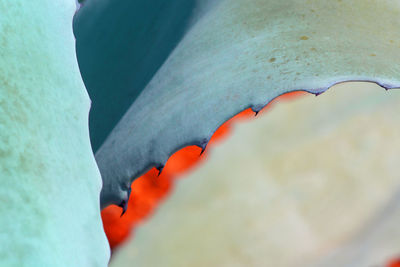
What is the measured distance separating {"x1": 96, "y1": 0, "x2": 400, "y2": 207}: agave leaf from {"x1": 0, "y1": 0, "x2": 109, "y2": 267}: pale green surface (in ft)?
0.25

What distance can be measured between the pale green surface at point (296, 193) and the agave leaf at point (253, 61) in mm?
297

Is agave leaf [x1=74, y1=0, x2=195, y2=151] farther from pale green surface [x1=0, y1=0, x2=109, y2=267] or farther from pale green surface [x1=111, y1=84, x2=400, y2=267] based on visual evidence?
pale green surface [x1=111, y1=84, x2=400, y2=267]

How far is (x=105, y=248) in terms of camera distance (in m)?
0.17

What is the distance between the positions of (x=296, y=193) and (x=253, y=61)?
322 mm

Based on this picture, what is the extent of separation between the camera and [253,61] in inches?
9.7

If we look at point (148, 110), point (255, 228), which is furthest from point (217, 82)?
point (255, 228)

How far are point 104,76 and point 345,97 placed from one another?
15.2 inches

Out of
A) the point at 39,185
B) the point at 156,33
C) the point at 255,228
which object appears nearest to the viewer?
the point at 39,185

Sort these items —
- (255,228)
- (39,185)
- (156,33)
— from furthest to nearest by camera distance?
(255,228) < (156,33) < (39,185)

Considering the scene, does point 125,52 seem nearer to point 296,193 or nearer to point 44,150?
point 44,150

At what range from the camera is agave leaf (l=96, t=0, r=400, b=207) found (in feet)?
0.78

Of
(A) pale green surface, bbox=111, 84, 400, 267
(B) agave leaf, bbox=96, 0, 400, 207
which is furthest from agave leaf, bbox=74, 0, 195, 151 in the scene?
(A) pale green surface, bbox=111, 84, 400, 267

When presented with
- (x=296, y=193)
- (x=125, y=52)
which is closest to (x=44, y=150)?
(x=125, y=52)

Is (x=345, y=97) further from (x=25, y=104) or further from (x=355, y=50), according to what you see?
(x=25, y=104)
